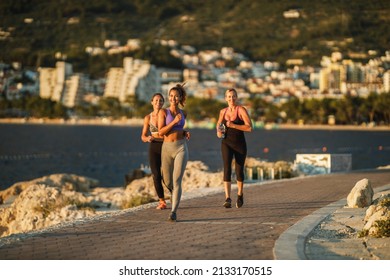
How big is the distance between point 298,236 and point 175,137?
199 cm

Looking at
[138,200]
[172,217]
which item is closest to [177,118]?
[172,217]

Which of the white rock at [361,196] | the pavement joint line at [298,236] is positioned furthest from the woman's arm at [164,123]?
the white rock at [361,196]

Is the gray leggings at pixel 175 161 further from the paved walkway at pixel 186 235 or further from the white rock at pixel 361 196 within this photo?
the white rock at pixel 361 196

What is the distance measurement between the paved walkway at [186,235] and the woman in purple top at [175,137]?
52cm

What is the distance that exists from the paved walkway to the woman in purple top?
1.71ft

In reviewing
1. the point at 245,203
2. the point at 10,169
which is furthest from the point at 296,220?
the point at 10,169

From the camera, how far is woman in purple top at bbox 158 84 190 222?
33.4 ft

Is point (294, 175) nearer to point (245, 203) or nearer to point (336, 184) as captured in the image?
point (336, 184)

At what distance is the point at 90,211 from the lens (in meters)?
16.0

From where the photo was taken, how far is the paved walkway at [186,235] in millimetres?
8078

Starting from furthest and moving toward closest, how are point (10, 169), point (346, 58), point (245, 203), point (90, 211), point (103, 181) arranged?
1. point (346, 58)
2. point (10, 169)
3. point (103, 181)
4. point (90, 211)
5. point (245, 203)

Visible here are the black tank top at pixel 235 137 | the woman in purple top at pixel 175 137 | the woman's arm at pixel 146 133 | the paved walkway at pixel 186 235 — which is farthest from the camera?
the black tank top at pixel 235 137
